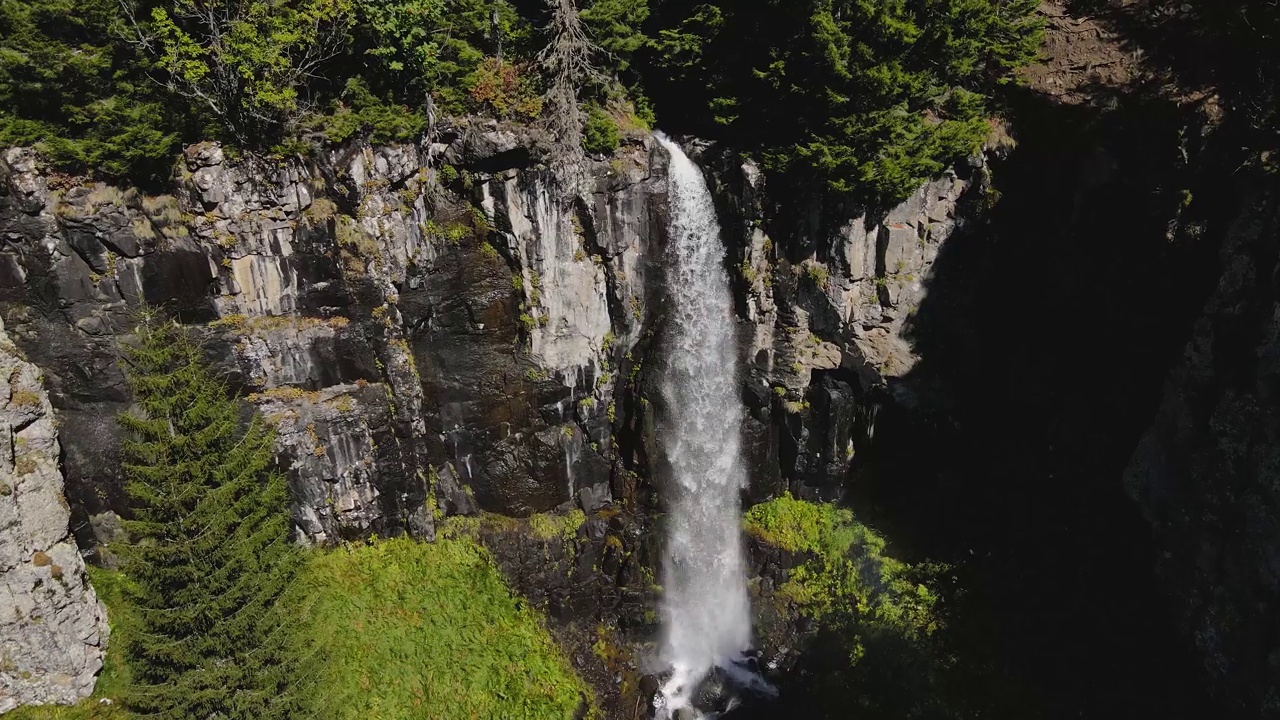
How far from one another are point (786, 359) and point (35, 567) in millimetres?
18765

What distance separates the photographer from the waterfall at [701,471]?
63.5 ft

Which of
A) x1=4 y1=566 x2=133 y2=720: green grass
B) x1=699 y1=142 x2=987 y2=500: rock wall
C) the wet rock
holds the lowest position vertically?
x1=4 y1=566 x2=133 y2=720: green grass

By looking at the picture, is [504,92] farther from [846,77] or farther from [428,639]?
[428,639]

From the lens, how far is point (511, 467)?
19594 mm

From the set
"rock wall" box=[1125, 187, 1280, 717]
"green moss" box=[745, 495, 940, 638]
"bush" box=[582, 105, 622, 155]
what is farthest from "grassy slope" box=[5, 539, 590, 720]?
"rock wall" box=[1125, 187, 1280, 717]

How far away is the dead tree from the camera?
55.4 feet

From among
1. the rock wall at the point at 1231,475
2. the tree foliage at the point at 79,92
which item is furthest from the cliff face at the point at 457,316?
the rock wall at the point at 1231,475

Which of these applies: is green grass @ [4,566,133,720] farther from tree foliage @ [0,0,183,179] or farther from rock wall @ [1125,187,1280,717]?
rock wall @ [1125,187,1280,717]

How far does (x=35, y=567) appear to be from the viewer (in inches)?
598

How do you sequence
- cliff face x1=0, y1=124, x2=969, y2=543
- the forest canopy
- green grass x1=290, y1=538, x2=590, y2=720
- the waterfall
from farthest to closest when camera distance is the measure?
the waterfall → green grass x1=290, y1=538, x2=590, y2=720 → cliff face x1=0, y1=124, x2=969, y2=543 → the forest canopy

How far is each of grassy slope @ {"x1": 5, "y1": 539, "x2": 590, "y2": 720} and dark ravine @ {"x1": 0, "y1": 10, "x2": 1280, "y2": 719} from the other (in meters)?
0.67

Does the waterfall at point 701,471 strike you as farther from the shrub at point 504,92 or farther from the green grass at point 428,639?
the shrub at point 504,92

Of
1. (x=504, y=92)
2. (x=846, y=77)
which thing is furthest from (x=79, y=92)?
(x=846, y=77)

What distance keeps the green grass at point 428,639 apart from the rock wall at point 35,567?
16.0 ft
